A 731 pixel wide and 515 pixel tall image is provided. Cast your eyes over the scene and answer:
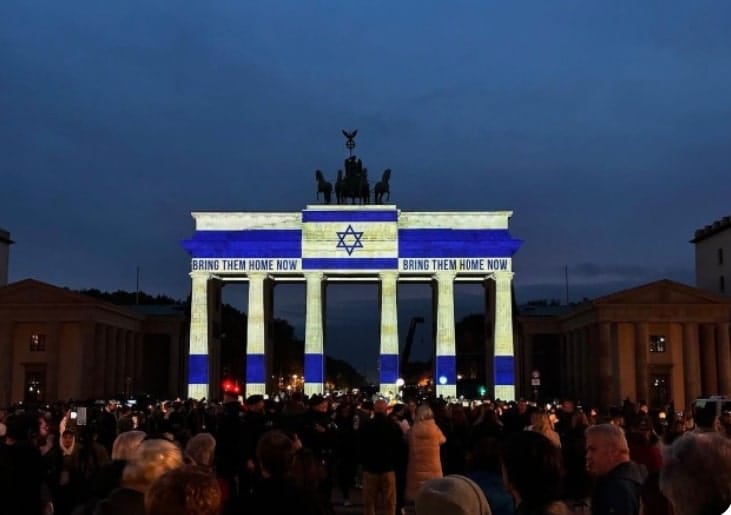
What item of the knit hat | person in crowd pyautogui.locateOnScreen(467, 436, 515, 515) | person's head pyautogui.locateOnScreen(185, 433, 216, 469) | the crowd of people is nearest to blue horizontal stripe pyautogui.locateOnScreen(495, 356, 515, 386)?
the crowd of people

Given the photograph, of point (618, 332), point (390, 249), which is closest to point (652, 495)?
point (390, 249)

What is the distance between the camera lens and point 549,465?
16.8 feet

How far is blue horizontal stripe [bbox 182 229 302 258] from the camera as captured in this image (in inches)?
2448

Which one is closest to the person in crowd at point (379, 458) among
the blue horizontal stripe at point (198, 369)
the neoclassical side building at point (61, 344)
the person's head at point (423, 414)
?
the person's head at point (423, 414)

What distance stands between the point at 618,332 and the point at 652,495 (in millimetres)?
60059

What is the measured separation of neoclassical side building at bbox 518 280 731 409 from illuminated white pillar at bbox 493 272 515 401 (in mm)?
6040

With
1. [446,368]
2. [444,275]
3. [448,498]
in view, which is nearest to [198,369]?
[446,368]

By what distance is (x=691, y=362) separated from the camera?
6259cm

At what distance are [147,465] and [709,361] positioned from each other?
2557 inches

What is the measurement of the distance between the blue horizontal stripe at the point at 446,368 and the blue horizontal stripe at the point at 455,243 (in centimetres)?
714

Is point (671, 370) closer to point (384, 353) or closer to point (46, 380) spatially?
point (384, 353)

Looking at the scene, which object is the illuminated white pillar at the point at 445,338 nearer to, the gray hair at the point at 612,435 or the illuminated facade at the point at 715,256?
the illuminated facade at the point at 715,256

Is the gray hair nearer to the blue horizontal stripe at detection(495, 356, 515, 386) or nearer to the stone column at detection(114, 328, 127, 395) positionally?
the blue horizontal stripe at detection(495, 356, 515, 386)

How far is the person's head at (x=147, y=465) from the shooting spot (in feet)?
19.4
